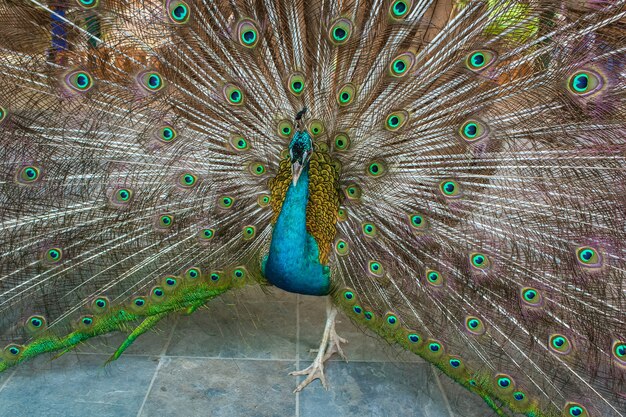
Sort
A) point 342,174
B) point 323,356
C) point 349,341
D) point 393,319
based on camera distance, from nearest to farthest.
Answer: point 393,319 < point 342,174 < point 323,356 < point 349,341

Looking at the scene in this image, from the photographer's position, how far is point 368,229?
211cm

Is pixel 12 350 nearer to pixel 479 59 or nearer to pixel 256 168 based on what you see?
pixel 256 168

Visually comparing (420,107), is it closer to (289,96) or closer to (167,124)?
(289,96)

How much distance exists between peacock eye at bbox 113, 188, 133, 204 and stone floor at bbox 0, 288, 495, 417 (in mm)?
813

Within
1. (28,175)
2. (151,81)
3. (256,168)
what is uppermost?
(151,81)

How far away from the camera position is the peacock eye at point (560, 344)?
186 cm

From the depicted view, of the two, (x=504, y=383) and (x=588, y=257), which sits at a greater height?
(x=588, y=257)

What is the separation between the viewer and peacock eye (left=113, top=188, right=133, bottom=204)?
2139 mm

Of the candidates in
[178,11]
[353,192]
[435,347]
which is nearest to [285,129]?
[353,192]

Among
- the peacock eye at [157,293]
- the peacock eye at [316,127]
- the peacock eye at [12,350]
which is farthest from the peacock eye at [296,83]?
the peacock eye at [12,350]

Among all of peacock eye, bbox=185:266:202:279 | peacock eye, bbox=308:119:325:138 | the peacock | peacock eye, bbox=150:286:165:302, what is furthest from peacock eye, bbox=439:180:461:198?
peacock eye, bbox=150:286:165:302

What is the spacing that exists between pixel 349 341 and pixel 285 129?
122 centimetres

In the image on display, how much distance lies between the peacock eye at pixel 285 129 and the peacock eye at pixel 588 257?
A: 126cm

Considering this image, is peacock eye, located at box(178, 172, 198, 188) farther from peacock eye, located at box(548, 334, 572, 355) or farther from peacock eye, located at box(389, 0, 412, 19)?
peacock eye, located at box(548, 334, 572, 355)
